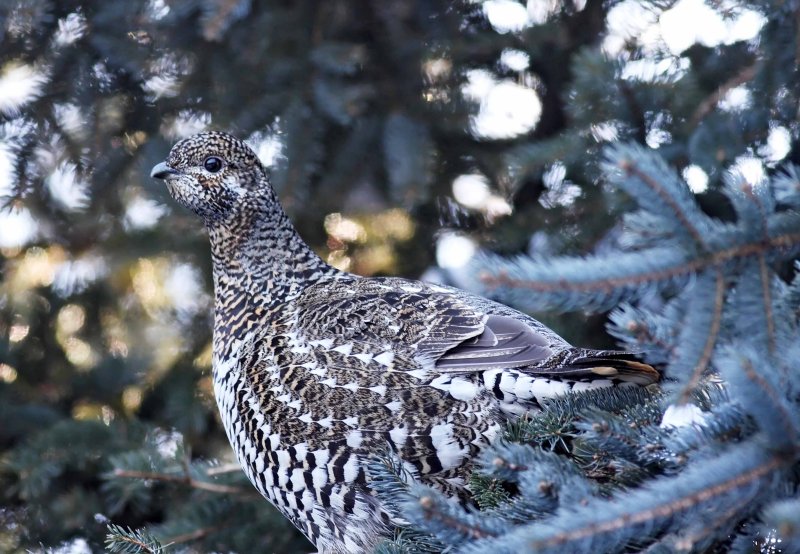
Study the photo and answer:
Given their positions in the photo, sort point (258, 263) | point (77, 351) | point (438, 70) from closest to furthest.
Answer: point (258, 263), point (438, 70), point (77, 351)

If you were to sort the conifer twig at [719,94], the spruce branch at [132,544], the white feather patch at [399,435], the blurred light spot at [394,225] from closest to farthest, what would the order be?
1. the spruce branch at [132,544]
2. the white feather patch at [399,435]
3. the conifer twig at [719,94]
4. the blurred light spot at [394,225]

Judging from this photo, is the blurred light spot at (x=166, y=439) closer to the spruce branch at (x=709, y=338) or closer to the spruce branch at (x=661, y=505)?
the spruce branch at (x=661, y=505)

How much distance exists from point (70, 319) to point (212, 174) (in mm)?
1908

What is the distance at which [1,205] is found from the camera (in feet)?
14.4

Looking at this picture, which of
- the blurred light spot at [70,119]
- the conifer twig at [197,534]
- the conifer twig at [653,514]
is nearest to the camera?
the conifer twig at [653,514]

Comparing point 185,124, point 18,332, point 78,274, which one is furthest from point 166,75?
point 18,332

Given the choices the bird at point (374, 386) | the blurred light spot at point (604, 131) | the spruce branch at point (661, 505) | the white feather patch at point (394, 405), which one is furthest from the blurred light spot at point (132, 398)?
the spruce branch at point (661, 505)

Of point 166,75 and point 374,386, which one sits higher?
point 166,75

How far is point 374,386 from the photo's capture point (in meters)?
2.91

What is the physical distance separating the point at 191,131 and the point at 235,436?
1.88 meters

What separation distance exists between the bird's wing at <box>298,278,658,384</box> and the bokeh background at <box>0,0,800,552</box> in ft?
3.11

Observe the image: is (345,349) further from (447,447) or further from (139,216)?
(139,216)

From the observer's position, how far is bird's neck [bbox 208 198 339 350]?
369cm

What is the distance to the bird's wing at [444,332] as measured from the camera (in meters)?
2.68
